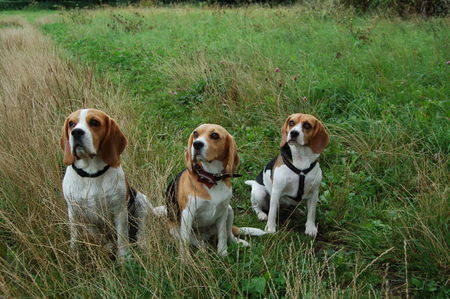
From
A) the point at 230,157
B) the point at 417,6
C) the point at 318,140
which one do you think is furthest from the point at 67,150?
the point at 417,6

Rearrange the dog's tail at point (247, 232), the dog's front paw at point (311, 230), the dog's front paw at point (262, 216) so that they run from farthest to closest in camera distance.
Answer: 1. the dog's front paw at point (262, 216)
2. the dog's front paw at point (311, 230)
3. the dog's tail at point (247, 232)

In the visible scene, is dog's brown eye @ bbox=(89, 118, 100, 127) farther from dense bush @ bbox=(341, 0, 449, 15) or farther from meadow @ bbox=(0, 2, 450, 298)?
dense bush @ bbox=(341, 0, 449, 15)

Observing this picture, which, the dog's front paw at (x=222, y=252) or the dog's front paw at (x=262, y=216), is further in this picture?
the dog's front paw at (x=262, y=216)

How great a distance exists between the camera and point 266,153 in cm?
479

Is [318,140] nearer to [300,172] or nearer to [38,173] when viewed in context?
[300,172]

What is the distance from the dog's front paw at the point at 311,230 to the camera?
3581 millimetres

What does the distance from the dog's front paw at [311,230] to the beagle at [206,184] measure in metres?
0.84

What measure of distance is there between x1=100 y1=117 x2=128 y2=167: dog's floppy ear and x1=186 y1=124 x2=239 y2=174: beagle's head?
51 cm

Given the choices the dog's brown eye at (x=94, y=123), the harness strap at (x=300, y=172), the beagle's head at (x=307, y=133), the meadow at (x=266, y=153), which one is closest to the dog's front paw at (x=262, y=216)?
the meadow at (x=266, y=153)

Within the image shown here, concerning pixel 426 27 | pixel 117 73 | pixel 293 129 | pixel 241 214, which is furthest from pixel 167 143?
pixel 426 27

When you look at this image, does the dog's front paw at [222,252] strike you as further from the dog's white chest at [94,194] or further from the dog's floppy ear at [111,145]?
the dog's floppy ear at [111,145]

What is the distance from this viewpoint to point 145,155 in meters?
4.23

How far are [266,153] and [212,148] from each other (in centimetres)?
196

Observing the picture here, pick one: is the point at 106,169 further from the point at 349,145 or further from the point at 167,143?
the point at 349,145
